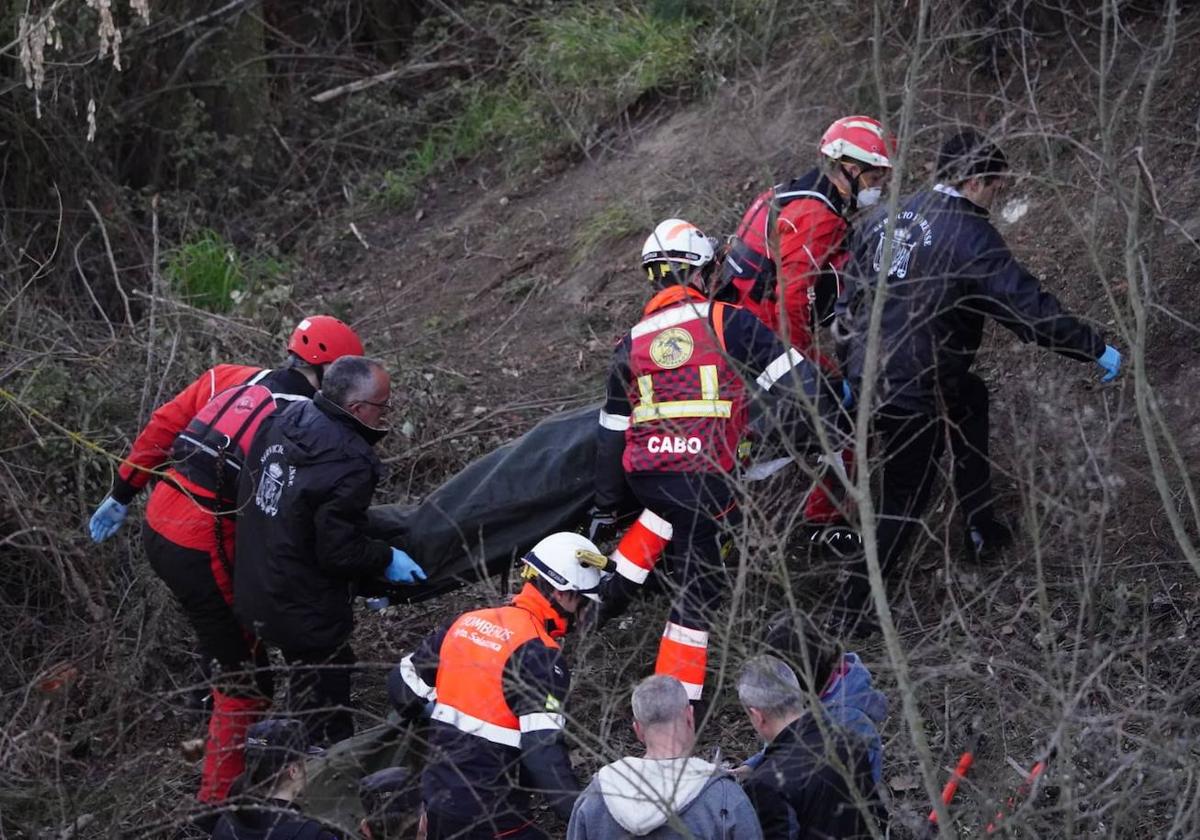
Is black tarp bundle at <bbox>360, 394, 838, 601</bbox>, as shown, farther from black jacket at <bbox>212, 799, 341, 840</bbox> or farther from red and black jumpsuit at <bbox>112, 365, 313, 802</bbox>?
black jacket at <bbox>212, 799, 341, 840</bbox>

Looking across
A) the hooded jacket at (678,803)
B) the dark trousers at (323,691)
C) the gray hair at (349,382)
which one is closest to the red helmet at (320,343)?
the gray hair at (349,382)

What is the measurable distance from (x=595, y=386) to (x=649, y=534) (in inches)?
95.0

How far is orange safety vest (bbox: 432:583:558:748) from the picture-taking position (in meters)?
5.02

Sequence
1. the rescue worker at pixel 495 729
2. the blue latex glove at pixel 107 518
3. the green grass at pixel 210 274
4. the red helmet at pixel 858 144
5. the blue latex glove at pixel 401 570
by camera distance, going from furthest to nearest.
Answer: the green grass at pixel 210 274, the blue latex glove at pixel 107 518, the red helmet at pixel 858 144, the blue latex glove at pixel 401 570, the rescue worker at pixel 495 729

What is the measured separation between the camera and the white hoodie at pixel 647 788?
171 inches

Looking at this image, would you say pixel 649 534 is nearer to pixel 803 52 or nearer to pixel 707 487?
pixel 707 487

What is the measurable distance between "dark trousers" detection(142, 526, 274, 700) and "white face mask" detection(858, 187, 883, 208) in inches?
122

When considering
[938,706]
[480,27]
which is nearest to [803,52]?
[480,27]

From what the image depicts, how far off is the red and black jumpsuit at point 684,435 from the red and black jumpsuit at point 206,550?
143 cm

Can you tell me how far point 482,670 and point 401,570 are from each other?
1421 millimetres

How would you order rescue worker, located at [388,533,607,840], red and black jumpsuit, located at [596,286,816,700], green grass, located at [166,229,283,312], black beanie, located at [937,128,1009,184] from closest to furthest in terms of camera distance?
rescue worker, located at [388,533,607,840] < black beanie, located at [937,128,1009,184] < red and black jumpsuit, located at [596,286,816,700] < green grass, located at [166,229,283,312]

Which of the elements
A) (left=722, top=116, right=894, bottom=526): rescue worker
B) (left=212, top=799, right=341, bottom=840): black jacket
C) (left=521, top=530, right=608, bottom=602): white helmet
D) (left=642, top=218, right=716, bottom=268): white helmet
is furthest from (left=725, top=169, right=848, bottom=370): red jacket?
(left=212, top=799, right=341, bottom=840): black jacket

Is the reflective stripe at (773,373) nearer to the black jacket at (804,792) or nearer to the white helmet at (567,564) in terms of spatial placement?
the white helmet at (567,564)

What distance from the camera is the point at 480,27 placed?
12758 millimetres
